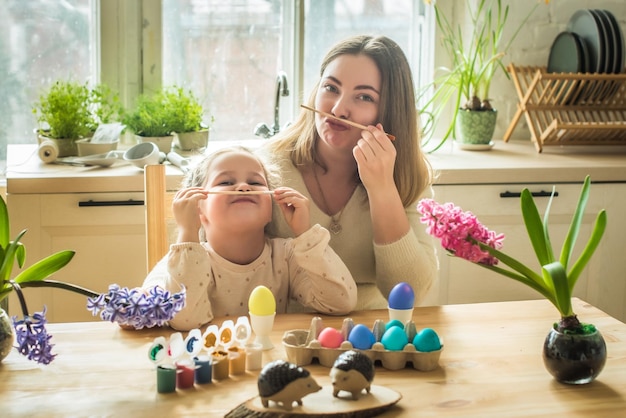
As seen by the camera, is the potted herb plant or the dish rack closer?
the potted herb plant

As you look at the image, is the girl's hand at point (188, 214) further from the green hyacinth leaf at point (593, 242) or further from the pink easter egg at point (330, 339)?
the green hyacinth leaf at point (593, 242)

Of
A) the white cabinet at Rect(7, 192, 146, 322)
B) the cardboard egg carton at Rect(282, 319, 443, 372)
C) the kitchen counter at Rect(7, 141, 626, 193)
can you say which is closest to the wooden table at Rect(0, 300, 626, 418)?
the cardboard egg carton at Rect(282, 319, 443, 372)

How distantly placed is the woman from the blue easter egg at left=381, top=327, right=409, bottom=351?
1.48 feet

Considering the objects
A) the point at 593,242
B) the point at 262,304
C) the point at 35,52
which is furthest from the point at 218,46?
the point at 593,242

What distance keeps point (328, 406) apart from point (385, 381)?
0.17 meters

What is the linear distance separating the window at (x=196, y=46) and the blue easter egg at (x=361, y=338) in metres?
1.97

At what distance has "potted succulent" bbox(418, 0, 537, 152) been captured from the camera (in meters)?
3.17

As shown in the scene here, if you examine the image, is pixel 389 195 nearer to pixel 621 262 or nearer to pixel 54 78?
pixel 621 262

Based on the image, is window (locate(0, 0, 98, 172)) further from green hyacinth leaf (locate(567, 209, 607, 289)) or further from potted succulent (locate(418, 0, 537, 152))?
green hyacinth leaf (locate(567, 209, 607, 289))

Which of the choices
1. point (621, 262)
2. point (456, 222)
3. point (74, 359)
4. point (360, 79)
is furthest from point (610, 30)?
point (74, 359)

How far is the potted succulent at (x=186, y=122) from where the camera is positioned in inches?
116

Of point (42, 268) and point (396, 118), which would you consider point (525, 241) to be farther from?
point (42, 268)

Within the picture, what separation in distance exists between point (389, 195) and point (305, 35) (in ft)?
5.37

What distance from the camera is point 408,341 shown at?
4.72 feet
